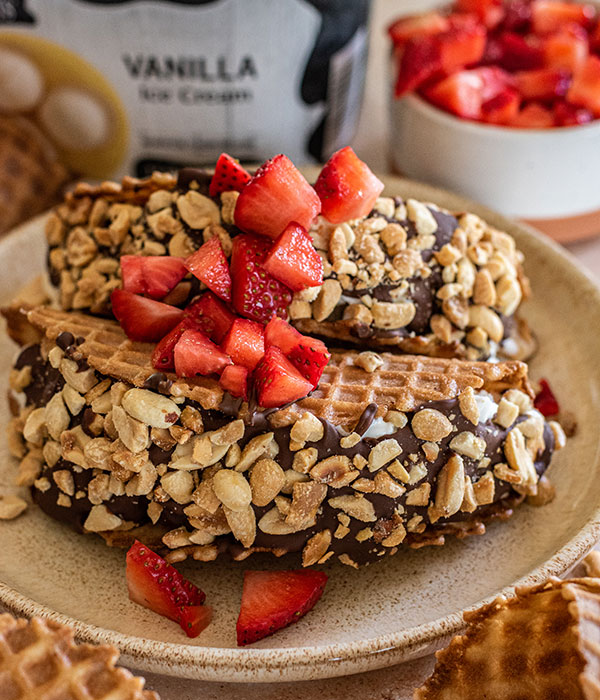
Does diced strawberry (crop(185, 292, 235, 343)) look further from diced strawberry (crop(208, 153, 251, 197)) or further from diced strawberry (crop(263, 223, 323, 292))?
diced strawberry (crop(208, 153, 251, 197))

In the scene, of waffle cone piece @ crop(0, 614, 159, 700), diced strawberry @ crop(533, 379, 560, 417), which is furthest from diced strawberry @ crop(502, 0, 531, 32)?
waffle cone piece @ crop(0, 614, 159, 700)

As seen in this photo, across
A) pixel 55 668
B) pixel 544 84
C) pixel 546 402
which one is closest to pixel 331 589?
pixel 55 668

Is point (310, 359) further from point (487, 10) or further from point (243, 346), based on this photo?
point (487, 10)

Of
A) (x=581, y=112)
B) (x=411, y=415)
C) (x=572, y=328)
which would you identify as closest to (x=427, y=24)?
(x=581, y=112)

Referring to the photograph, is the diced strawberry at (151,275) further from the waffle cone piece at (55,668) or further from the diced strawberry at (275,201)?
the waffle cone piece at (55,668)

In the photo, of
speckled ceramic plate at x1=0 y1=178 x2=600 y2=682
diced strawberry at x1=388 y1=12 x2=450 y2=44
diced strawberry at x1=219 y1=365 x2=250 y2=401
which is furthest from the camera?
Result: diced strawberry at x1=388 y1=12 x2=450 y2=44

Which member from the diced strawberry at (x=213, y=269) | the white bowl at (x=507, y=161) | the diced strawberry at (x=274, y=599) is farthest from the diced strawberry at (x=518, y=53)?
the diced strawberry at (x=274, y=599)
